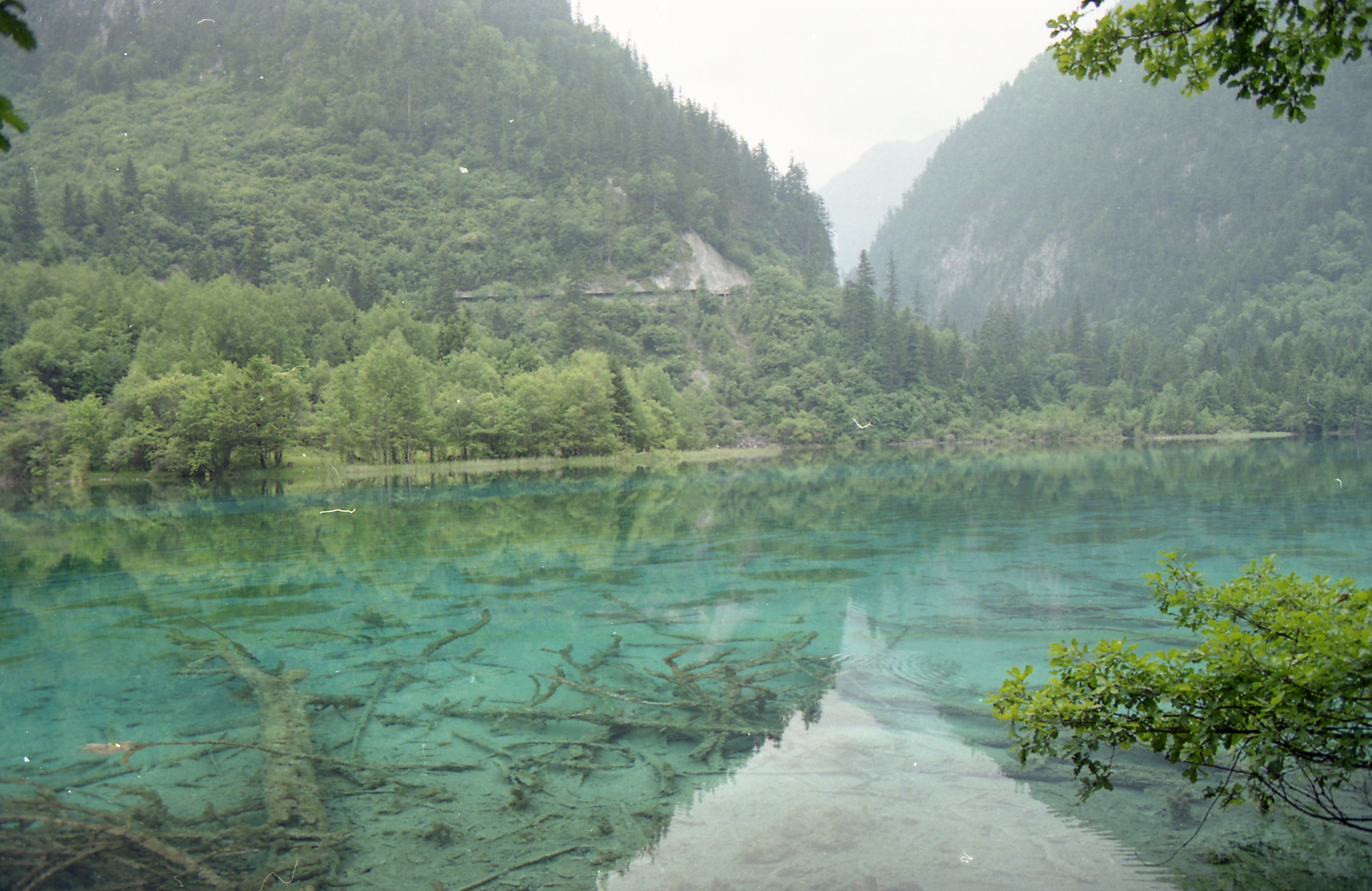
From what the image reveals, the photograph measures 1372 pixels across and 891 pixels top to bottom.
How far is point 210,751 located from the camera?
10023mm

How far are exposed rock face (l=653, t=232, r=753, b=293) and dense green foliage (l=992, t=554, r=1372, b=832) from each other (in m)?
136

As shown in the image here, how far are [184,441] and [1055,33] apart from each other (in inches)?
2924

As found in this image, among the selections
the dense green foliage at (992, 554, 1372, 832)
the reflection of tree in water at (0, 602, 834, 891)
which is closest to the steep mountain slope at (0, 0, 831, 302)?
the reflection of tree in water at (0, 602, 834, 891)

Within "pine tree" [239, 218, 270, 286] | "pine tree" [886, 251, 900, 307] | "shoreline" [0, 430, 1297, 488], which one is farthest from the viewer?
"pine tree" [886, 251, 900, 307]

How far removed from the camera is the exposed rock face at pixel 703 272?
141125 mm

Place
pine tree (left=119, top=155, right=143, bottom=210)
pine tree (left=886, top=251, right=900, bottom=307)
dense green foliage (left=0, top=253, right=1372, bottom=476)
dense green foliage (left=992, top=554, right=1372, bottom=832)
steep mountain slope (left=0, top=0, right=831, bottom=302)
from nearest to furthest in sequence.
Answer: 1. dense green foliage (left=992, top=554, right=1372, bottom=832)
2. dense green foliage (left=0, top=253, right=1372, bottom=476)
3. pine tree (left=119, top=155, right=143, bottom=210)
4. steep mountain slope (left=0, top=0, right=831, bottom=302)
5. pine tree (left=886, top=251, right=900, bottom=307)

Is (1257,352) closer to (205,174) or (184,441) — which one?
(184,441)

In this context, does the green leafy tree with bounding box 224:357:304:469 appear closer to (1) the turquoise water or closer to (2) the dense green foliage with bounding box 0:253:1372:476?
(2) the dense green foliage with bounding box 0:253:1372:476

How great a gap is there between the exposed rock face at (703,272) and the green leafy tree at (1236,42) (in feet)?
444

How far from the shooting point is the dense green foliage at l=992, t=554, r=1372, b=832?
468cm

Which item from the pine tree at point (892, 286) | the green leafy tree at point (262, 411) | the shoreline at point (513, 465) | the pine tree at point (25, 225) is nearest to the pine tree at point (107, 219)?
the pine tree at point (25, 225)

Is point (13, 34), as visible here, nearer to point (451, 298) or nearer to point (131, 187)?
point (451, 298)

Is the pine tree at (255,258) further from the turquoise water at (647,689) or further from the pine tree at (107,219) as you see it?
the turquoise water at (647,689)

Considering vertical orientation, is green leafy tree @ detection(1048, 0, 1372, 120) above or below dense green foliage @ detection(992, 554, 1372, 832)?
above
